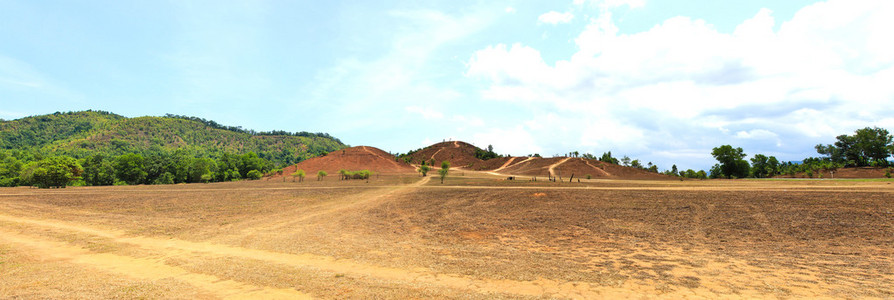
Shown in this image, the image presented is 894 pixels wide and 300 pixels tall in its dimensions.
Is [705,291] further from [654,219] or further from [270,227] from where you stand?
[270,227]

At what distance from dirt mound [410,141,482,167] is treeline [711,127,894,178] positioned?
212 feet

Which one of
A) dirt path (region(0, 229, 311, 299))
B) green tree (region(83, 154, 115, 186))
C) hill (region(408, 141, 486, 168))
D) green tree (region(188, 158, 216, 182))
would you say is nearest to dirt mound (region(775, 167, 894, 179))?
hill (region(408, 141, 486, 168))

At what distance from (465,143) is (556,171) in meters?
77.7

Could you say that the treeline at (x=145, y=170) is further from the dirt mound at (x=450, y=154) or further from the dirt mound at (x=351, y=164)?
the dirt mound at (x=450, y=154)

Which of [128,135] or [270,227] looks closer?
[270,227]

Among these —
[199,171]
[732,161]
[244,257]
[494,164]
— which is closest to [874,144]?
[732,161]

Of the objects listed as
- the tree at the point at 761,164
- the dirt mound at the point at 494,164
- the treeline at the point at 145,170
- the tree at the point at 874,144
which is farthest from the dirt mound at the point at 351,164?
the tree at the point at 874,144

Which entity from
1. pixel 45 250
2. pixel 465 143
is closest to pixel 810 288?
pixel 45 250

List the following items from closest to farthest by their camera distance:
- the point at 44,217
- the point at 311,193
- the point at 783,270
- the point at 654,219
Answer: the point at 783,270, the point at 654,219, the point at 44,217, the point at 311,193

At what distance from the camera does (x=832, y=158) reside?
74.5 meters

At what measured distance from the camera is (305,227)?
1970 cm

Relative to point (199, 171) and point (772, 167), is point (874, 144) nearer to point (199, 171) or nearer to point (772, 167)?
point (772, 167)

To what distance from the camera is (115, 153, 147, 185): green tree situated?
78250mm

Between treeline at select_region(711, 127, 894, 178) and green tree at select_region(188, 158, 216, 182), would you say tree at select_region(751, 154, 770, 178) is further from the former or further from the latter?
green tree at select_region(188, 158, 216, 182)
